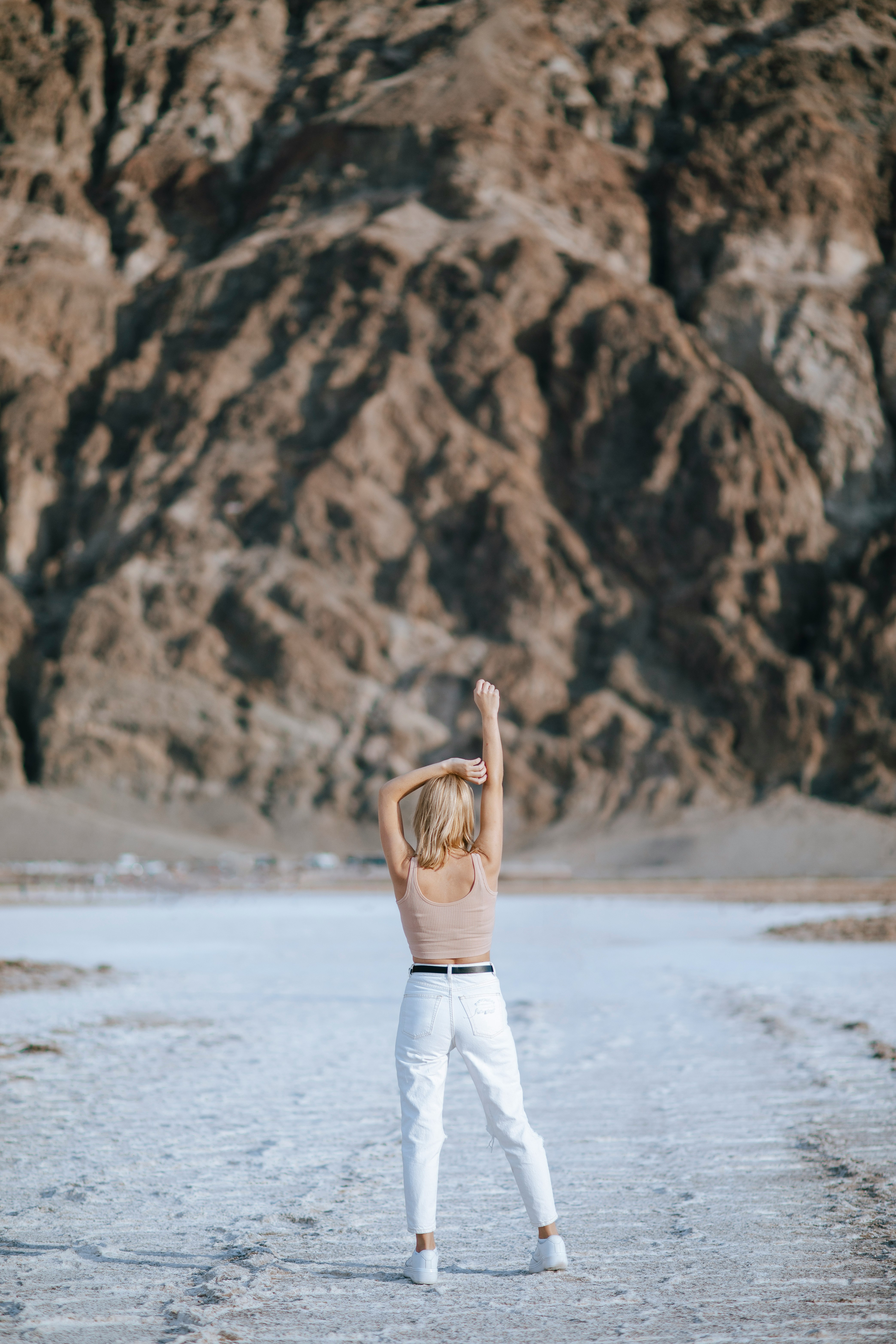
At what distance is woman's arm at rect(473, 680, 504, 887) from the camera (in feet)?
13.6

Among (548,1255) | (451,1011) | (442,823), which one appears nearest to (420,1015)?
(451,1011)

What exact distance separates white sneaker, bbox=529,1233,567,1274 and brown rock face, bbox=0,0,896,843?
59845mm

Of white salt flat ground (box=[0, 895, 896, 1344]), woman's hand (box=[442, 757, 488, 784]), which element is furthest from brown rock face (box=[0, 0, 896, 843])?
woman's hand (box=[442, 757, 488, 784])

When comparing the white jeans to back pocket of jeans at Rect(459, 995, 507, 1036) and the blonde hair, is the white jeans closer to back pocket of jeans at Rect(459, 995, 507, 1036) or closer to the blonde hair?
back pocket of jeans at Rect(459, 995, 507, 1036)

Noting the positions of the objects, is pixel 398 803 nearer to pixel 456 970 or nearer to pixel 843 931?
pixel 456 970

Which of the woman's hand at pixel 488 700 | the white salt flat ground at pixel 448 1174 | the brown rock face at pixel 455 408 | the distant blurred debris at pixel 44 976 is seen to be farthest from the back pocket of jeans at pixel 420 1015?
the brown rock face at pixel 455 408

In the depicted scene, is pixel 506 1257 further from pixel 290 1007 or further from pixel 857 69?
pixel 857 69

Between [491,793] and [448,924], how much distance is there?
0.46m

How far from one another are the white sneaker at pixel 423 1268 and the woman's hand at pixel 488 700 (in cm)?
171

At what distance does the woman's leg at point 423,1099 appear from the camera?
401 cm

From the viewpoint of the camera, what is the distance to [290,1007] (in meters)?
11.8

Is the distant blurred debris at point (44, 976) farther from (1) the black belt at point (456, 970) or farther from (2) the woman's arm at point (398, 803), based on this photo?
(1) the black belt at point (456, 970)

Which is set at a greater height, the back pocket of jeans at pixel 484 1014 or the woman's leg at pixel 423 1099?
the back pocket of jeans at pixel 484 1014

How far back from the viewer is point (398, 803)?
418 centimetres
